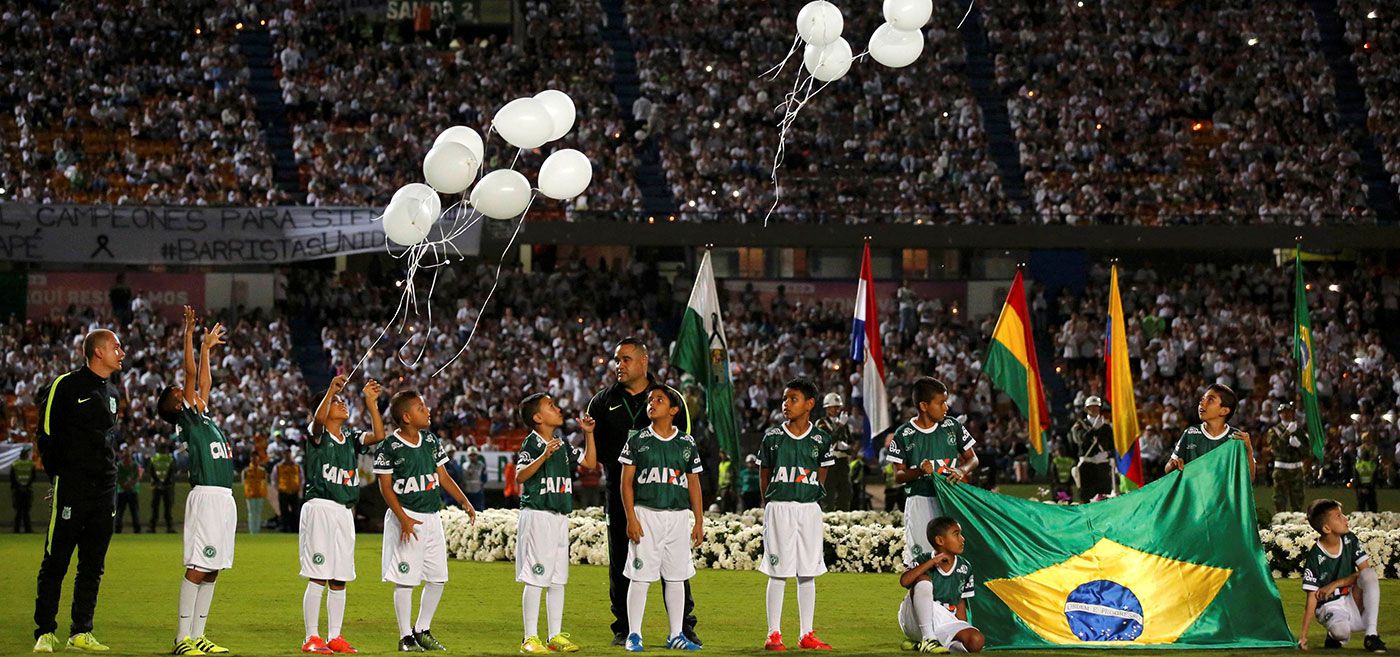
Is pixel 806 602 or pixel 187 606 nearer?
pixel 187 606

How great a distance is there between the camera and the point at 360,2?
45062 mm

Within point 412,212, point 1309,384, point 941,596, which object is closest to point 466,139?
→ point 412,212

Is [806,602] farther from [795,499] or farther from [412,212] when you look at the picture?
[412,212]

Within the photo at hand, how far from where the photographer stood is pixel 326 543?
11.8 m

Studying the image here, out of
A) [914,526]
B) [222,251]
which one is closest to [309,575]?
[914,526]

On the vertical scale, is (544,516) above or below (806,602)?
above

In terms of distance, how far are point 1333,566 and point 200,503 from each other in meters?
7.81

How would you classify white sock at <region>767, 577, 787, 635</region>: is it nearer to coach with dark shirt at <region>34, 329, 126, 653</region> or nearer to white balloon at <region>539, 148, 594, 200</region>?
coach with dark shirt at <region>34, 329, 126, 653</region>

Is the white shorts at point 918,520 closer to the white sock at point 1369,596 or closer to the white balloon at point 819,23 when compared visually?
the white sock at point 1369,596

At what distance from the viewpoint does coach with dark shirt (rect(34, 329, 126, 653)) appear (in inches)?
461

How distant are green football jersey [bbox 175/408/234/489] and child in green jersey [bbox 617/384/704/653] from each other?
267 centimetres

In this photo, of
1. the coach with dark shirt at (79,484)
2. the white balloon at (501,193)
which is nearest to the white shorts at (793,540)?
the coach with dark shirt at (79,484)

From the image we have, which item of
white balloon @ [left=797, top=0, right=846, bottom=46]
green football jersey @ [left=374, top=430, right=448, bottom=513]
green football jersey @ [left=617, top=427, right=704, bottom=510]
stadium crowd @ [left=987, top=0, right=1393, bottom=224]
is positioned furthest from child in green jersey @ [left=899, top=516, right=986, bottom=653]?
stadium crowd @ [left=987, top=0, right=1393, bottom=224]

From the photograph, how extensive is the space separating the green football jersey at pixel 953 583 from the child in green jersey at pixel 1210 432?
2093mm
